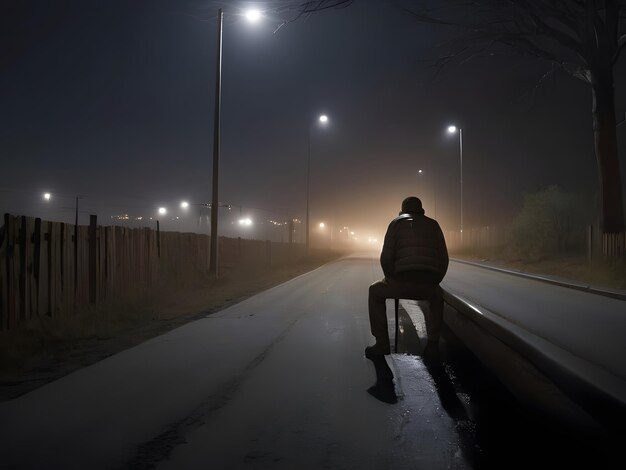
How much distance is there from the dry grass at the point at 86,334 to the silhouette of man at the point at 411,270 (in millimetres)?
3717

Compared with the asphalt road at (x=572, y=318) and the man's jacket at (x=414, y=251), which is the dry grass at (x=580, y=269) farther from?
the man's jacket at (x=414, y=251)

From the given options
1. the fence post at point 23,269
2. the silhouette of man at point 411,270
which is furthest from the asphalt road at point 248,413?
the fence post at point 23,269

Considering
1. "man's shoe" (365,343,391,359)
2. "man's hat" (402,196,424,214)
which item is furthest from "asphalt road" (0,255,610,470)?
"man's hat" (402,196,424,214)

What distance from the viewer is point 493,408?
13.7ft

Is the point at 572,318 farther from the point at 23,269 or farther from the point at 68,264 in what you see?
the point at 68,264

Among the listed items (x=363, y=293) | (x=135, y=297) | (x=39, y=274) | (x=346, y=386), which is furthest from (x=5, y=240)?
(x=363, y=293)

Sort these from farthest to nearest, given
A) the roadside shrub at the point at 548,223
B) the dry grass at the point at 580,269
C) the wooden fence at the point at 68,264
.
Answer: the roadside shrub at the point at 548,223 → the dry grass at the point at 580,269 → the wooden fence at the point at 68,264

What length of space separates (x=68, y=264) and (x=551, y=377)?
8814mm

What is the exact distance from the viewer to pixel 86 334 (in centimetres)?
808

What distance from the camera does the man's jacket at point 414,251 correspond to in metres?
5.61

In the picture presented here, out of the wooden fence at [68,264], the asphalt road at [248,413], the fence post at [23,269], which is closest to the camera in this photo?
the asphalt road at [248,413]

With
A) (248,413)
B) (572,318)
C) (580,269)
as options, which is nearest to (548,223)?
(580,269)

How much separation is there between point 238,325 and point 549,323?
505 centimetres

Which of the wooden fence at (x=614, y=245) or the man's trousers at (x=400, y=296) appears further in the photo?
the wooden fence at (x=614, y=245)
